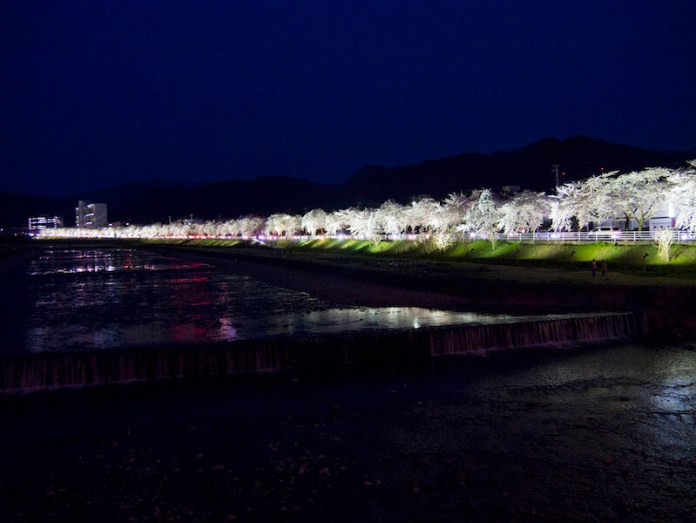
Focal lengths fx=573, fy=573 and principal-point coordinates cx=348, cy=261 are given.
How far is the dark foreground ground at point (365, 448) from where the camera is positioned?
7.81 meters

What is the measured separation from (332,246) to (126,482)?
64502 millimetres

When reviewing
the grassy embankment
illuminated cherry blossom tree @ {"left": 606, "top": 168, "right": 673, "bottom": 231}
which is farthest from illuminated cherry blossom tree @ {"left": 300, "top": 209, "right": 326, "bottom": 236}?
illuminated cherry blossom tree @ {"left": 606, "top": 168, "right": 673, "bottom": 231}

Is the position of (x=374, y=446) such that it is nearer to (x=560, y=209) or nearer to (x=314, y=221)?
(x=560, y=209)

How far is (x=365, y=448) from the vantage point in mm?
9797

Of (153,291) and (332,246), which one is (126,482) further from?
(332,246)

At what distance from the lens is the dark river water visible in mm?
7824

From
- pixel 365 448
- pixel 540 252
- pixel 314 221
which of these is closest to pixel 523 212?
pixel 540 252

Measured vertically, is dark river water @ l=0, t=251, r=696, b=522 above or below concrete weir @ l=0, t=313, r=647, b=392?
below

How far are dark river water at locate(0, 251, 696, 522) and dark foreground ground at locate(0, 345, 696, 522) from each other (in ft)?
0.11

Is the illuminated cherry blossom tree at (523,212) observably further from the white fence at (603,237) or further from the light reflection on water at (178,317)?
the light reflection on water at (178,317)

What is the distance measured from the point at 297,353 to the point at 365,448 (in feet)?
18.3

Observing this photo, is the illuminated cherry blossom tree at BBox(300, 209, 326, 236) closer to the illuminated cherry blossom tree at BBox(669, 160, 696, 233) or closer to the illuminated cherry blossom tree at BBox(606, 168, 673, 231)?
the illuminated cherry blossom tree at BBox(606, 168, 673, 231)

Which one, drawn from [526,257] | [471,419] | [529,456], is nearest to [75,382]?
[471,419]

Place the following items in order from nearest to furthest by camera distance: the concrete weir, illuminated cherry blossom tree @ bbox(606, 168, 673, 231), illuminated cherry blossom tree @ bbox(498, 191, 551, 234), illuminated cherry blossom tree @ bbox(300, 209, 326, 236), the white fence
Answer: the concrete weir < the white fence < illuminated cherry blossom tree @ bbox(606, 168, 673, 231) < illuminated cherry blossom tree @ bbox(498, 191, 551, 234) < illuminated cherry blossom tree @ bbox(300, 209, 326, 236)
